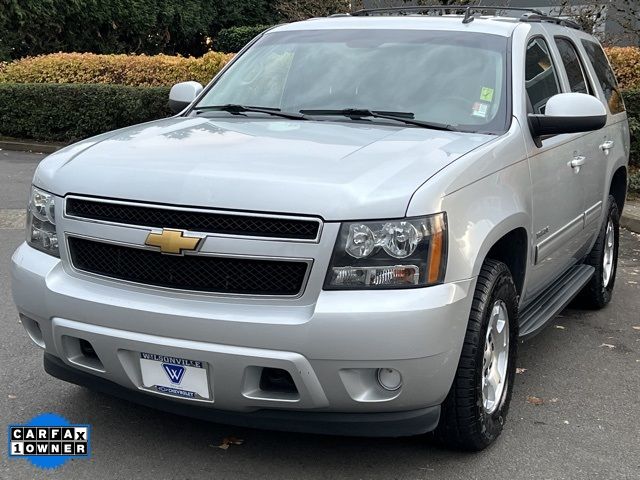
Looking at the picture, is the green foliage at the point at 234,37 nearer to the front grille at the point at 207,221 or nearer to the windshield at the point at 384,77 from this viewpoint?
the windshield at the point at 384,77

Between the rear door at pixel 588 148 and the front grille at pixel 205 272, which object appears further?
the rear door at pixel 588 148

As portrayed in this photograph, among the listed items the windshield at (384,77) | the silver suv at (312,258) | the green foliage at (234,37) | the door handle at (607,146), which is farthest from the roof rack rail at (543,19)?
the green foliage at (234,37)

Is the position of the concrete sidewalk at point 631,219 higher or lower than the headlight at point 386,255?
lower

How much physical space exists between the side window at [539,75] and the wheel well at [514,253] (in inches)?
32.5

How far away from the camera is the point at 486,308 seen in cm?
341

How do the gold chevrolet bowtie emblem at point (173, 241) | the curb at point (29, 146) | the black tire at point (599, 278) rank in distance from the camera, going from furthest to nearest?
the curb at point (29, 146)
the black tire at point (599, 278)
the gold chevrolet bowtie emblem at point (173, 241)

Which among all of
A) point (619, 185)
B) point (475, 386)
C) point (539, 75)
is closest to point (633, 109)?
point (619, 185)

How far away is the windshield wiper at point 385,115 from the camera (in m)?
3.98

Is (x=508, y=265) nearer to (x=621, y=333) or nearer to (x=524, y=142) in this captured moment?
(x=524, y=142)

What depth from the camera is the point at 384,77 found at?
172 inches

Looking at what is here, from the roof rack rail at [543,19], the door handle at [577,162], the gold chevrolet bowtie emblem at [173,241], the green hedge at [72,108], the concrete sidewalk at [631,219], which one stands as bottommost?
the green hedge at [72,108]

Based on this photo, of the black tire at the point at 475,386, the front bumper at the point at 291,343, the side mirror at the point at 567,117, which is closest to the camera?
the front bumper at the point at 291,343

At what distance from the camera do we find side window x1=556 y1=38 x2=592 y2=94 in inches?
203

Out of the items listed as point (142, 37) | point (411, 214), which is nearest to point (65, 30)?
point (142, 37)
